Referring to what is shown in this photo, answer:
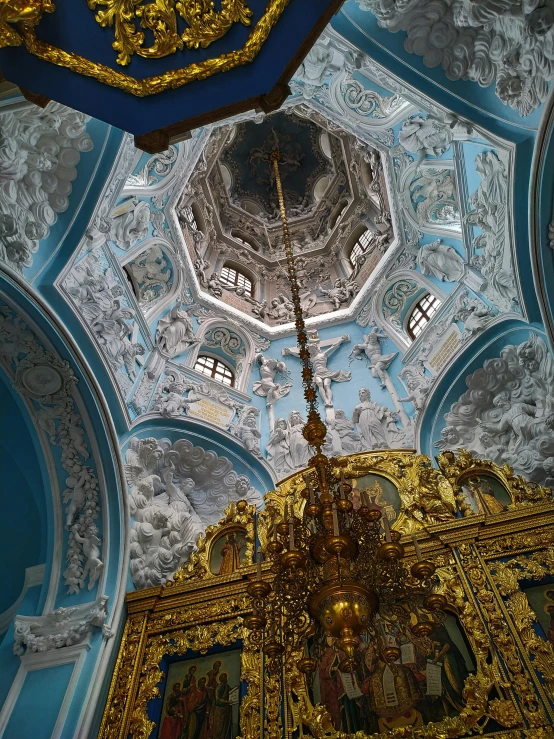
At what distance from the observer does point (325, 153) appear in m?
19.5

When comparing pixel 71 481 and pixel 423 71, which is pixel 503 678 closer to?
pixel 71 481

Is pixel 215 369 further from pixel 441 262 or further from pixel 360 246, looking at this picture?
pixel 360 246

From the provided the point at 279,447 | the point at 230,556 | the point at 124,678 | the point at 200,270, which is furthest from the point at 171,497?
the point at 200,270

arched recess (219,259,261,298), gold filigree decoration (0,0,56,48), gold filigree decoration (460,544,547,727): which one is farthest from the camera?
arched recess (219,259,261,298)

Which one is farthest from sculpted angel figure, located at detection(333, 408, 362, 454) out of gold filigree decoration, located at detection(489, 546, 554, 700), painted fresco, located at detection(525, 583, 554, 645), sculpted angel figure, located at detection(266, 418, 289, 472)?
painted fresco, located at detection(525, 583, 554, 645)

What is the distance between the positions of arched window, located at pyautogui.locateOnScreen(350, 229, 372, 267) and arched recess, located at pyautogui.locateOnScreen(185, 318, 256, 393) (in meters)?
4.49

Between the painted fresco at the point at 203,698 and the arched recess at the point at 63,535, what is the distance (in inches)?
40.0

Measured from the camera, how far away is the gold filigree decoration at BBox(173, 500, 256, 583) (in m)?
9.76

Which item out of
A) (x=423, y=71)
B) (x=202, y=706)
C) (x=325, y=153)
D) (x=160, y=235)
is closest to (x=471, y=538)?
(x=202, y=706)

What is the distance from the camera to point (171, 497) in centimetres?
1091

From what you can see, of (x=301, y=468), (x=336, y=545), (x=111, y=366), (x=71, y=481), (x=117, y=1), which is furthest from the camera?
(x=301, y=468)

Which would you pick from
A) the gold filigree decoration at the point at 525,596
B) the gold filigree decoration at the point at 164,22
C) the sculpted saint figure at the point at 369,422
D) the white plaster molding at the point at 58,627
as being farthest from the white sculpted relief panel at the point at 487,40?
the white plaster molding at the point at 58,627

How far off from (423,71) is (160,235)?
22.8 ft

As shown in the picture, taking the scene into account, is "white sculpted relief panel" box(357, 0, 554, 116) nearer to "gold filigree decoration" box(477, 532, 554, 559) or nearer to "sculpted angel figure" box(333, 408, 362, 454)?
"gold filigree decoration" box(477, 532, 554, 559)
